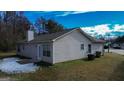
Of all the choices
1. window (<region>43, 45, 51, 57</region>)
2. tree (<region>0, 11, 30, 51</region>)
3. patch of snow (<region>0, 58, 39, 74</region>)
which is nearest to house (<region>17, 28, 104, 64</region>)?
window (<region>43, 45, 51, 57</region>)

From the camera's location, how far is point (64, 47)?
15.2 meters

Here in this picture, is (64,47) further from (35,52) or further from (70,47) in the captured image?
(35,52)

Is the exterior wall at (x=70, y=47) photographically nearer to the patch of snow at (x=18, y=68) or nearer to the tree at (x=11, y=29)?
the patch of snow at (x=18, y=68)

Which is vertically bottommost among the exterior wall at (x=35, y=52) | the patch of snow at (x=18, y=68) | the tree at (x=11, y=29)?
the patch of snow at (x=18, y=68)

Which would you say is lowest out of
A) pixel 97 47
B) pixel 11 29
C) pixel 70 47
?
pixel 97 47

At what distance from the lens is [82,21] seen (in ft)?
48.5

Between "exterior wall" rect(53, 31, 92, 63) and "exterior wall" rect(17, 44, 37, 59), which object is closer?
"exterior wall" rect(53, 31, 92, 63)

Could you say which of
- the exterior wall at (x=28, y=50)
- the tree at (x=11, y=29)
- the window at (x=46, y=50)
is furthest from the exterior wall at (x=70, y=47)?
the tree at (x=11, y=29)

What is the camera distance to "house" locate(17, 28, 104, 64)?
14.7 meters

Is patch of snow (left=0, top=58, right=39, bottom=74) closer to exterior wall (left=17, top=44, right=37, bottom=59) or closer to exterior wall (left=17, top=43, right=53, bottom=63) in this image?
exterior wall (left=17, top=43, right=53, bottom=63)

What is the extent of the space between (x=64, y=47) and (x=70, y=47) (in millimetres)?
784

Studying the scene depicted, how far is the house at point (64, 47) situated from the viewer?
579 inches

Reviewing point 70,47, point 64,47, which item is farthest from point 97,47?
point 64,47
